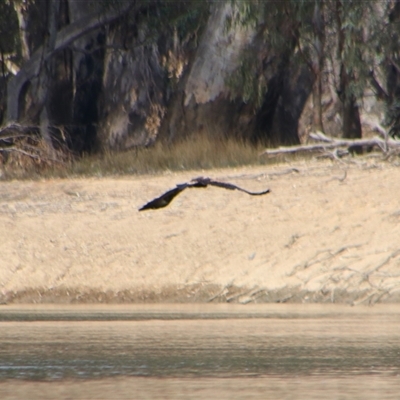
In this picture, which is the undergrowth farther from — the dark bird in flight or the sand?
the dark bird in flight

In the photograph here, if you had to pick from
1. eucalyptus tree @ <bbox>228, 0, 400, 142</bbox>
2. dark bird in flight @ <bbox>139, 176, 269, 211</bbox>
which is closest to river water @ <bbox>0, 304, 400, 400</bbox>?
dark bird in flight @ <bbox>139, 176, 269, 211</bbox>

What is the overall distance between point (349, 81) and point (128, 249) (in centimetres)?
770

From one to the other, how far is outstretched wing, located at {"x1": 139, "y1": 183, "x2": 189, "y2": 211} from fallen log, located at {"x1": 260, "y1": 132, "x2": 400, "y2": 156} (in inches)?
96.6

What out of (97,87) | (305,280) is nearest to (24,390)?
(305,280)

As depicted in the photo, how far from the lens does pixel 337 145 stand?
15.2 m

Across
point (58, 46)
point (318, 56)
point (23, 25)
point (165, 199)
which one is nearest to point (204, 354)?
point (165, 199)

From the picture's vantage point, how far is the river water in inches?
221

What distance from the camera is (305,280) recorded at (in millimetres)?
10734

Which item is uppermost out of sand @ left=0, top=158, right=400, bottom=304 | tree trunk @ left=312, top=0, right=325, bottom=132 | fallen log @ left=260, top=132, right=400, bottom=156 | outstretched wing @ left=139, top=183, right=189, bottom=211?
tree trunk @ left=312, top=0, right=325, bottom=132

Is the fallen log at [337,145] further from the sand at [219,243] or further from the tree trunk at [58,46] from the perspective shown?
the tree trunk at [58,46]

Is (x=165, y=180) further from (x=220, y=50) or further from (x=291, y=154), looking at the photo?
(x=220, y=50)

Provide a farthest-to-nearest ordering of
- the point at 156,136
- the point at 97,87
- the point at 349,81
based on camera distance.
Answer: the point at 97,87
the point at 156,136
the point at 349,81

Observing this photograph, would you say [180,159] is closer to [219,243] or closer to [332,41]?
[332,41]

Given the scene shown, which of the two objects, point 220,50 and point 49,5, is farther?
point 49,5
